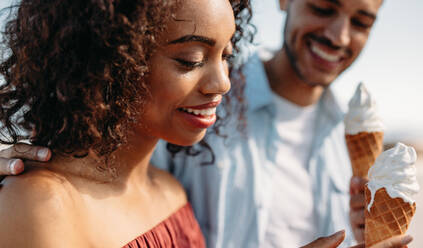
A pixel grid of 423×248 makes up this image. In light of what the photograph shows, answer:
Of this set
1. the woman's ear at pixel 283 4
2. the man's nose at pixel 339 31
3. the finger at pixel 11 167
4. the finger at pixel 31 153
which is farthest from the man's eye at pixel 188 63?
the woman's ear at pixel 283 4

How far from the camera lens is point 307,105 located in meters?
3.28

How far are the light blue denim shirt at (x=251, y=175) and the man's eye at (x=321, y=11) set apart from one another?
61 centimetres

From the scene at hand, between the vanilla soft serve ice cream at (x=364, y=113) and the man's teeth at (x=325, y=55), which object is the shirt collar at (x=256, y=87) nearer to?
the man's teeth at (x=325, y=55)

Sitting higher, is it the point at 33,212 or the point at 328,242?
the point at 33,212

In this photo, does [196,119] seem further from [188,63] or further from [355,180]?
[355,180]

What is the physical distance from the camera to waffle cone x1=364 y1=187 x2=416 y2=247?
1.67 metres

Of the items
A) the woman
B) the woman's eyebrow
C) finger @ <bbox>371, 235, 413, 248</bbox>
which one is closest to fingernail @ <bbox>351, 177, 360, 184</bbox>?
finger @ <bbox>371, 235, 413, 248</bbox>

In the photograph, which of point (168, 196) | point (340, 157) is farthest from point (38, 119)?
point (340, 157)

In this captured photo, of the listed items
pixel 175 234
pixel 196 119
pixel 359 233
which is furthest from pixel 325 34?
pixel 175 234

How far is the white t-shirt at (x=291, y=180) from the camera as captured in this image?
9.32 feet

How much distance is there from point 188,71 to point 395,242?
3.72 ft

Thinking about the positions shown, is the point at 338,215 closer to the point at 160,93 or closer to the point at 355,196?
the point at 355,196

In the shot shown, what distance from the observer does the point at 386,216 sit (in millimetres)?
1697

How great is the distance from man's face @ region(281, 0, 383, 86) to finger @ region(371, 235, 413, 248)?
1.63 metres
